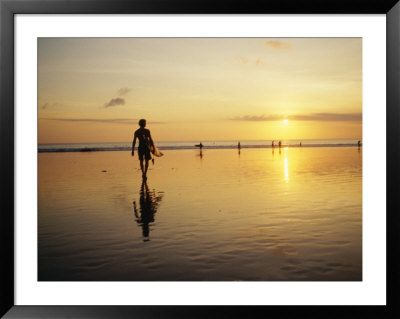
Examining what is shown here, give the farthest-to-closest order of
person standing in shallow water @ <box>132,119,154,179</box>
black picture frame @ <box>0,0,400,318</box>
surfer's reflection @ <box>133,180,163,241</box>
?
person standing in shallow water @ <box>132,119,154,179</box>
surfer's reflection @ <box>133,180,163,241</box>
black picture frame @ <box>0,0,400,318</box>

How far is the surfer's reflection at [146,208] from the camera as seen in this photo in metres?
5.93

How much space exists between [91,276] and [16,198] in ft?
3.72

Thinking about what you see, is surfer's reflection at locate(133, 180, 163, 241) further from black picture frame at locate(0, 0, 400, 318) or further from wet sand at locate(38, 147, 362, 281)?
black picture frame at locate(0, 0, 400, 318)

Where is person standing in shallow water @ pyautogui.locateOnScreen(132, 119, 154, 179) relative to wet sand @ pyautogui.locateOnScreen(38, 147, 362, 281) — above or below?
above

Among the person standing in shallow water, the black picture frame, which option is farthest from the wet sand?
the person standing in shallow water

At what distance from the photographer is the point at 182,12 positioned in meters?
3.88

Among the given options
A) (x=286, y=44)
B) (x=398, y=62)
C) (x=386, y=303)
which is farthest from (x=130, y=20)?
(x=286, y=44)

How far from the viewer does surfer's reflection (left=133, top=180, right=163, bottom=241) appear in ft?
19.4

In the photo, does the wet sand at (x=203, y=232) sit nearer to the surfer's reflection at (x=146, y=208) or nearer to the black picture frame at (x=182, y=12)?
the surfer's reflection at (x=146, y=208)

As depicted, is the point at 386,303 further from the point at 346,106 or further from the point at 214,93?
the point at 214,93

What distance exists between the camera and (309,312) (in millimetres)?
3715

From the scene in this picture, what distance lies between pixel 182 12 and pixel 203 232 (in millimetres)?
3040

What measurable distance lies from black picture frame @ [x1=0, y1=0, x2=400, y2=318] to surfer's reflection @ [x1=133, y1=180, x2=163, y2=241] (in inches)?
68.6

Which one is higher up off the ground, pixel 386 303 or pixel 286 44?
pixel 286 44
